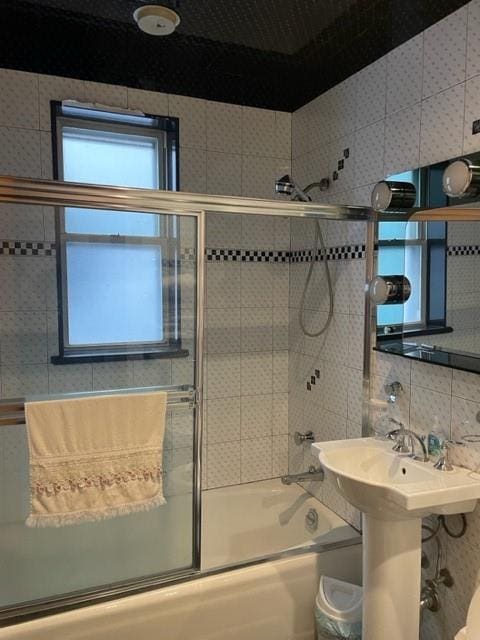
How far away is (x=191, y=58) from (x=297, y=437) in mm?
2072

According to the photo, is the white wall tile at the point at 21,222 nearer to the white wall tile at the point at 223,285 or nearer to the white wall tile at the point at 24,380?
the white wall tile at the point at 24,380

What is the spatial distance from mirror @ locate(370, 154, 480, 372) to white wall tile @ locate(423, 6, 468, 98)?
0.31 meters

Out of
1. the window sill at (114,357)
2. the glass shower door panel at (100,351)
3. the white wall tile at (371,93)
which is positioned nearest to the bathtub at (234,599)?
the glass shower door panel at (100,351)

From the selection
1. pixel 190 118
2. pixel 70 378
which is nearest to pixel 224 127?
pixel 190 118

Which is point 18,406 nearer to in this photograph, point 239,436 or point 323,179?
point 239,436

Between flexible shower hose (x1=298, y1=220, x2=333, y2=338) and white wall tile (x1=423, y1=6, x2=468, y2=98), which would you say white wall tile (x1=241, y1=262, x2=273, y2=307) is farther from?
white wall tile (x1=423, y1=6, x2=468, y2=98)

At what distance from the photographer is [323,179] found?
2561 mm

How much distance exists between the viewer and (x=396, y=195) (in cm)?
190

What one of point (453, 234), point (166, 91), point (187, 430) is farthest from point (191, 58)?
point (187, 430)

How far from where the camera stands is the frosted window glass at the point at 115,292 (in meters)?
1.94

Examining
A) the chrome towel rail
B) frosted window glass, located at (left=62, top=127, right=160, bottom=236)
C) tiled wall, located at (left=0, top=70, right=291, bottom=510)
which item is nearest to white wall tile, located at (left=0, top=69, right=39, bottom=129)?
tiled wall, located at (left=0, top=70, right=291, bottom=510)

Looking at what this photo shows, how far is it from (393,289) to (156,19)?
4.65 feet

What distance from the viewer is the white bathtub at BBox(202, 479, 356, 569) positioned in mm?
2344

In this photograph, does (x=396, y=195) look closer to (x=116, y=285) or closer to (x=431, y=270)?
(x=431, y=270)
